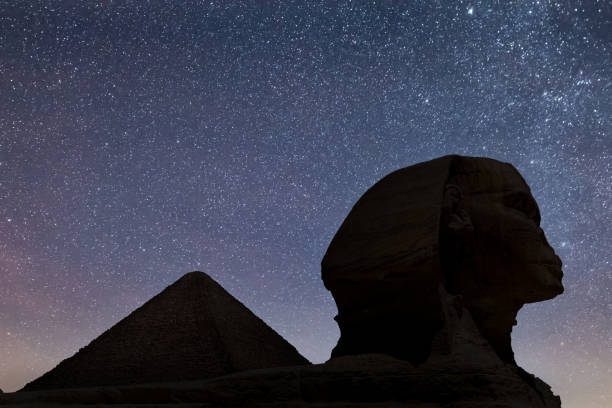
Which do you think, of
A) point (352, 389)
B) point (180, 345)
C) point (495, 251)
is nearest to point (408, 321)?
point (352, 389)

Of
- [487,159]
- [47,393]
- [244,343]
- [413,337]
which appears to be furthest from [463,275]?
[47,393]

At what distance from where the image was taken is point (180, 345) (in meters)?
5.36

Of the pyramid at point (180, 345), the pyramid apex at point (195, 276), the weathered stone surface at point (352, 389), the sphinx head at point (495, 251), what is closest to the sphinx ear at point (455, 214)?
the sphinx head at point (495, 251)

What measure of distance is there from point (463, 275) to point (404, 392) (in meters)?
1.22

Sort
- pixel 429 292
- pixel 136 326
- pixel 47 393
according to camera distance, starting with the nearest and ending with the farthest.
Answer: pixel 429 292 < pixel 47 393 < pixel 136 326

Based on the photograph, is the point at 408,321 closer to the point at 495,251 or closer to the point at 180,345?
the point at 495,251

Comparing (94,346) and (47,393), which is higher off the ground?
(94,346)

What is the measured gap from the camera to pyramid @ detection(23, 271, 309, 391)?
202 inches

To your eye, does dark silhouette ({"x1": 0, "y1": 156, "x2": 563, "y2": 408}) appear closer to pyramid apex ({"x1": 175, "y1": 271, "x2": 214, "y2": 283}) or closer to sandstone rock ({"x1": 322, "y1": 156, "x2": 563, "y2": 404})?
sandstone rock ({"x1": 322, "y1": 156, "x2": 563, "y2": 404})

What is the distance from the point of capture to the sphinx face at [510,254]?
14.6 ft

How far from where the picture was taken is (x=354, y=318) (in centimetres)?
468

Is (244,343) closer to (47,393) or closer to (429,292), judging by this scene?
(47,393)

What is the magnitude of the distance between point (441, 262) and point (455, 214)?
38 centimetres

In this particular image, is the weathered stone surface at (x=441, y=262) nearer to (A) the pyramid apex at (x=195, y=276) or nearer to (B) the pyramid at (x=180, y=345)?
(B) the pyramid at (x=180, y=345)
